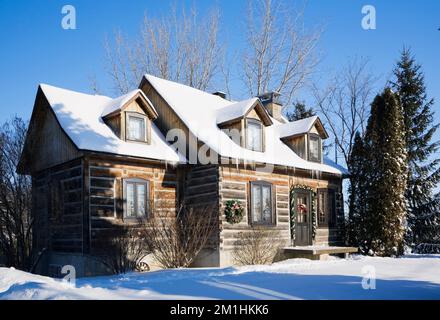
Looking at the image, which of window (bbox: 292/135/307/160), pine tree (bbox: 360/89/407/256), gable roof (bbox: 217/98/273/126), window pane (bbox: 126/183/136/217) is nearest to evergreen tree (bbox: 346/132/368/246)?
pine tree (bbox: 360/89/407/256)

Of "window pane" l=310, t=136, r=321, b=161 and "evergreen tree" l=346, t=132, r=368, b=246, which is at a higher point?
"window pane" l=310, t=136, r=321, b=161

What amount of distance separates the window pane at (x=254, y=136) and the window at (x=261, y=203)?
169cm

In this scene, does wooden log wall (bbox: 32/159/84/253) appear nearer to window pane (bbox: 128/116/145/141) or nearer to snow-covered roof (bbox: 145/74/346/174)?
window pane (bbox: 128/116/145/141)

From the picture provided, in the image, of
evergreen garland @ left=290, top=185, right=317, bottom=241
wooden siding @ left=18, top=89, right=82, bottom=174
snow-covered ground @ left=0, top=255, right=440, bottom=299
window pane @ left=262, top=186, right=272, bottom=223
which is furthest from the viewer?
evergreen garland @ left=290, top=185, right=317, bottom=241

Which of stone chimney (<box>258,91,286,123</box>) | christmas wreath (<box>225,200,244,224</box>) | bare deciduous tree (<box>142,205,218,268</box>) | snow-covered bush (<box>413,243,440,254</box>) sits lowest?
snow-covered bush (<box>413,243,440,254</box>)

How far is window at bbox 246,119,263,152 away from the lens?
62.6 feet

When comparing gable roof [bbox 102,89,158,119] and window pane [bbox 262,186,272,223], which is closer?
gable roof [bbox 102,89,158,119]

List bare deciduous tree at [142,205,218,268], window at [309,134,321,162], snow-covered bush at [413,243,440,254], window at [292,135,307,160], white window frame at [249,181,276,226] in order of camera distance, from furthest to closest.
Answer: snow-covered bush at [413,243,440,254], window at [309,134,321,162], window at [292,135,307,160], white window frame at [249,181,276,226], bare deciduous tree at [142,205,218,268]

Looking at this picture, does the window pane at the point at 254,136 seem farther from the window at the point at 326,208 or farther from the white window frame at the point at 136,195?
the white window frame at the point at 136,195

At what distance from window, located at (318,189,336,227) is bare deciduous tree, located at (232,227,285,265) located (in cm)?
400

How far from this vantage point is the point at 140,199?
1662 centimetres

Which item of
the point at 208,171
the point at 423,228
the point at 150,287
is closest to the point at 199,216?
the point at 208,171

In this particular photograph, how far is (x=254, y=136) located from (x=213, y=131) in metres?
1.83

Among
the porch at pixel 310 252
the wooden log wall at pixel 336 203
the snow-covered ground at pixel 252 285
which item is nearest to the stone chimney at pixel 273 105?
the wooden log wall at pixel 336 203
